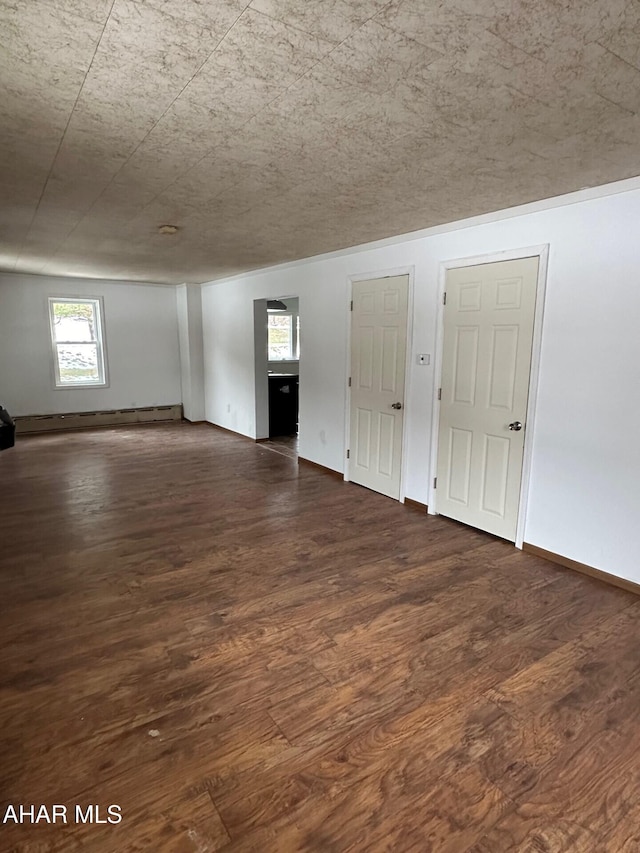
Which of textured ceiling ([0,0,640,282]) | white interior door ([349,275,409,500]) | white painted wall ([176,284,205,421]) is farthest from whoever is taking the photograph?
white painted wall ([176,284,205,421])

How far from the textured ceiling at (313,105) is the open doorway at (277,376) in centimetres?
298

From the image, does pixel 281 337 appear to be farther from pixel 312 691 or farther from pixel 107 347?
pixel 312 691

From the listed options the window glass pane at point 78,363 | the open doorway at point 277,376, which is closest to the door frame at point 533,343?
the open doorway at point 277,376

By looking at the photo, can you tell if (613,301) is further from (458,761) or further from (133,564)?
(133,564)

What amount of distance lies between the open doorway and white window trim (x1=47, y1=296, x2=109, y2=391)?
2.82m

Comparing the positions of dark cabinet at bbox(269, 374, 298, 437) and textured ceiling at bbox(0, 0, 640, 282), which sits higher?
textured ceiling at bbox(0, 0, 640, 282)

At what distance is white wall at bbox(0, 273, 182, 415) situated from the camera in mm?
7266

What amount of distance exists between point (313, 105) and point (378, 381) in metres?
2.94

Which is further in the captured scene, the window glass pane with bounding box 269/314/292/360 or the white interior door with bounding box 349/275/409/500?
the window glass pane with bounding box 269/314/292/360

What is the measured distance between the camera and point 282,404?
7594 mm

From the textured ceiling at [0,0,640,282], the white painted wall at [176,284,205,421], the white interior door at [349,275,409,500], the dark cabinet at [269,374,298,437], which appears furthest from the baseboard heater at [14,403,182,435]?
the textured ceiling at [0,0,640,282]

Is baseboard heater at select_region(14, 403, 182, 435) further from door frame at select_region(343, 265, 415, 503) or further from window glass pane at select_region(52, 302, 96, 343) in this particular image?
door frame at select_region(343, 265, 415, 503)

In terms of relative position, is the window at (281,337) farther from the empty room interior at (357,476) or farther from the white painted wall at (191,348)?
the empty room interior at (357,476)

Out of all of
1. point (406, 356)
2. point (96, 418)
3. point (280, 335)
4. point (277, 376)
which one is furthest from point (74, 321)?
point (406, 356)
